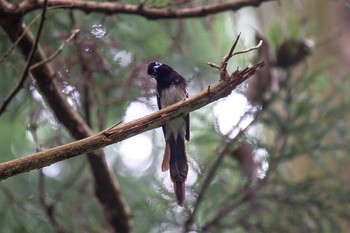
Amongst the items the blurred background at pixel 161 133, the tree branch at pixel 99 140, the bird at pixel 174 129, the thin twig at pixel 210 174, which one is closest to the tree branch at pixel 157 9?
the blurred background at pixel 161 133

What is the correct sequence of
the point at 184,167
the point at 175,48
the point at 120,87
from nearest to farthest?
the point at 184,167
the point at 120,87
the point at 175,48

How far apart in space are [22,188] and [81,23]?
91 centimetres

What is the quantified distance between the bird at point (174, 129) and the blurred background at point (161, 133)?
3.4 inches

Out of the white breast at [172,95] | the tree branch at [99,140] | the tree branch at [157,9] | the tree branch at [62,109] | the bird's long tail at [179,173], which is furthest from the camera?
the tree branch at [157,9]

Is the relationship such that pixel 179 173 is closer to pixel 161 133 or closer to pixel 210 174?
pixel 161 133

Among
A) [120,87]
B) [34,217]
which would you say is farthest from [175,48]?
[34,217]

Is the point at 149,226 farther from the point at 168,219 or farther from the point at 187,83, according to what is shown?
the point at 187,83

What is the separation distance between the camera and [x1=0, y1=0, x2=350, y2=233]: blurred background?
9.29 ft

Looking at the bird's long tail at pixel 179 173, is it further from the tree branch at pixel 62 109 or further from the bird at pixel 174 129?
the tree branch at pixel 62 109

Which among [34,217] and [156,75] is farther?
[34,217]

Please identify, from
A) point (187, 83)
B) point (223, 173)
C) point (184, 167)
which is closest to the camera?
point (184, 167)

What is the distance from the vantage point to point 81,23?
3158 mm

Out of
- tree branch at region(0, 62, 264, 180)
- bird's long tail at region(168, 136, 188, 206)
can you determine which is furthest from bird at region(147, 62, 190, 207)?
tree branch at region(0, 62, 264, 180)

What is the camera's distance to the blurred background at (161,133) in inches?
111
